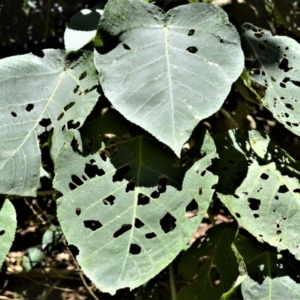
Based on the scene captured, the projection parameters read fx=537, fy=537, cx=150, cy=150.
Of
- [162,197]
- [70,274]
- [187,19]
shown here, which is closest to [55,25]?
[70,274]

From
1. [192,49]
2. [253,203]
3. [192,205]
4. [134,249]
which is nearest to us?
[134,249]

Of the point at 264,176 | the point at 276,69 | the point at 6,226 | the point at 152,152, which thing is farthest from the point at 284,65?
the point at 6,226

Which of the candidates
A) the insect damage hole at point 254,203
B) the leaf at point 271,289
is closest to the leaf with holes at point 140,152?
the insect damage hole at point 254,203

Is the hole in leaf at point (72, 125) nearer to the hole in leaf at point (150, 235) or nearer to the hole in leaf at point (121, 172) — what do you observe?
the hole in leaf at point (121, 172)

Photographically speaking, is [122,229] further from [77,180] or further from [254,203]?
[254,203]

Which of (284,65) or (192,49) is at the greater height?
(192,49)

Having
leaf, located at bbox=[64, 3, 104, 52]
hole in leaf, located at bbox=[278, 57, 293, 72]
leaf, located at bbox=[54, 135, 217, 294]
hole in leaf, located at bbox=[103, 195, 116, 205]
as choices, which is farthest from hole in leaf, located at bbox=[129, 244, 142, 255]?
hole in leaf, located at bbox=[278, 57, 293, 72]

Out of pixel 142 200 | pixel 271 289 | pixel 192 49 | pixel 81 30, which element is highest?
pixel 192 49

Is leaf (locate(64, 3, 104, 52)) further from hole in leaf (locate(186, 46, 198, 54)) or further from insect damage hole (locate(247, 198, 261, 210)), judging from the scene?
insect damage hole (locate(247, 198, 261, 210))
